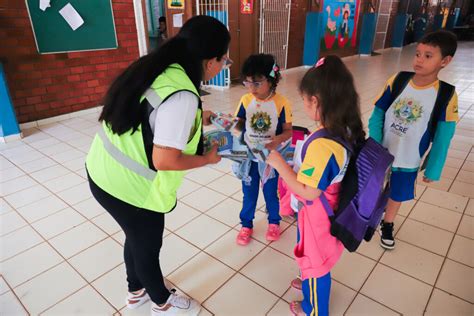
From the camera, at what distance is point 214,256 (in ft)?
6.24

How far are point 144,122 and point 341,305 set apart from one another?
133 cm

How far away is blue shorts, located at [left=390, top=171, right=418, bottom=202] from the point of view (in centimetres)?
177

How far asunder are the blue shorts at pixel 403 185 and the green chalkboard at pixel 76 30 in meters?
4.32

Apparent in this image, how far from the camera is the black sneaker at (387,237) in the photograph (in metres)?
1.94

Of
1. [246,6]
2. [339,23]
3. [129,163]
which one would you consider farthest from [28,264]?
[339,23]

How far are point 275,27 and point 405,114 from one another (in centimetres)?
605

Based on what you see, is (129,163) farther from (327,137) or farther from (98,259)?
(98,259)

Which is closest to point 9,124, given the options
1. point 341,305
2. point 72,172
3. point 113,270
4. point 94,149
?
point 72,172

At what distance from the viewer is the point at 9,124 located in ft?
11.8

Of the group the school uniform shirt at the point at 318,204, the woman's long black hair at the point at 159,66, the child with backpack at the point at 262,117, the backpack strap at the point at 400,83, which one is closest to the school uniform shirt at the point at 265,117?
the child with backpack at the point at 262,117

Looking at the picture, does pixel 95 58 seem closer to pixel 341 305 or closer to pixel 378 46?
pixel 341 305

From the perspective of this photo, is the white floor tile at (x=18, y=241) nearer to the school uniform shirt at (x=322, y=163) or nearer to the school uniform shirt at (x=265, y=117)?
the school uniform shirt at (x=265, y=117)

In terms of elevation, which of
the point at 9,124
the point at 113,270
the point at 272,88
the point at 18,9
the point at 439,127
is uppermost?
the point at 18,9

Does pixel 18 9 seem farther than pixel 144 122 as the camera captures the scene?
Yes
